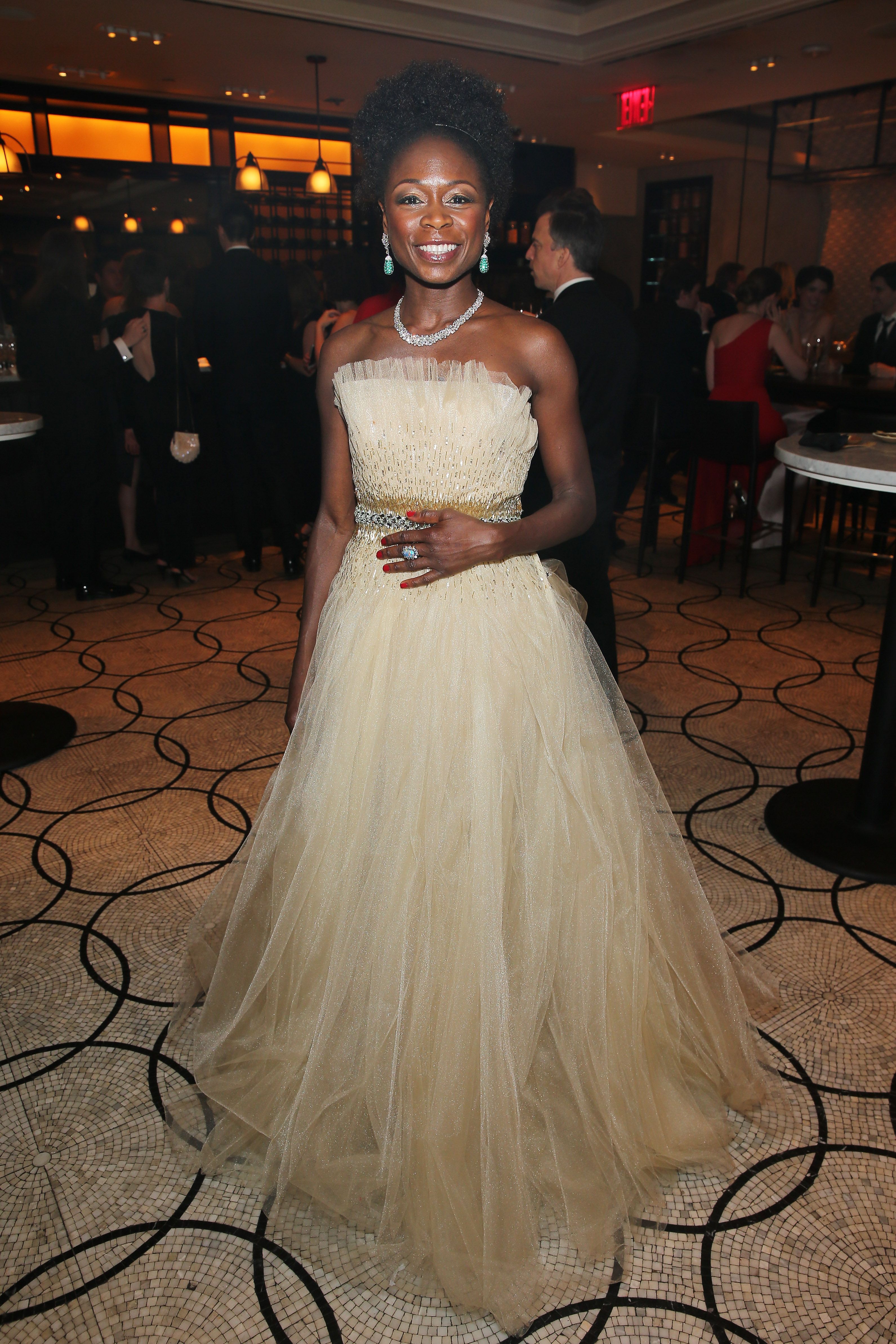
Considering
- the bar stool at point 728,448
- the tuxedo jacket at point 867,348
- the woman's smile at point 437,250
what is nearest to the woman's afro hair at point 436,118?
the woman's smile at point 437,250

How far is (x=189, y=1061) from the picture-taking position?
5.79ft

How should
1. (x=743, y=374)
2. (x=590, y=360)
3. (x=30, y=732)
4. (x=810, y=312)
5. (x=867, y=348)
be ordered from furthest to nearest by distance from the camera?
(x=810, y=312) < (x=867, y=348) < (x=743, y=374) < (x=30, y=732) < (x=590, y=360)

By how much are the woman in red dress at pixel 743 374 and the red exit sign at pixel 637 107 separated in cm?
413

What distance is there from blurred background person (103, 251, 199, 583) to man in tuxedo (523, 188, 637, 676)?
A: 7.26 feet

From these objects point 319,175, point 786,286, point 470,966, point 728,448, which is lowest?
point 470,966

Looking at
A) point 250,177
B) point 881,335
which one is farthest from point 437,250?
point 250,177

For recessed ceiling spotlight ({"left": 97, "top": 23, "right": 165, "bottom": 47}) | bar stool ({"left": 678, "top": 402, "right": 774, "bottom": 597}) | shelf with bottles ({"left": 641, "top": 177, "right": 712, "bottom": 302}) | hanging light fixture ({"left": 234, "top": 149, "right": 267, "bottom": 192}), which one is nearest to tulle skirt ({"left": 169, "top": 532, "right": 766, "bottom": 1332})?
bar stool ({"left": 678, "top": 402, "right": 774, "bottom": 597})

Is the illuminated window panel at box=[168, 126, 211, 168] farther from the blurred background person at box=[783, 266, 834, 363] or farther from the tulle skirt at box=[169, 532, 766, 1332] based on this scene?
the tulle skirt at box=[169, 532, 766, 1332]

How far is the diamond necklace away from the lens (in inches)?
59.0

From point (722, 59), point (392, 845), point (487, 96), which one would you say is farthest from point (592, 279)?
point (722, 59)

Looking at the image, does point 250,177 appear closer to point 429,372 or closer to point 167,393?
point 167,393

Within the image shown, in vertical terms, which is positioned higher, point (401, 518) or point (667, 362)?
point (667, 362)

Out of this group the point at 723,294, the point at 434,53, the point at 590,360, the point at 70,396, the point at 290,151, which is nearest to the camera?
the point at 590,360

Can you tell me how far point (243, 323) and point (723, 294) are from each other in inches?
172
